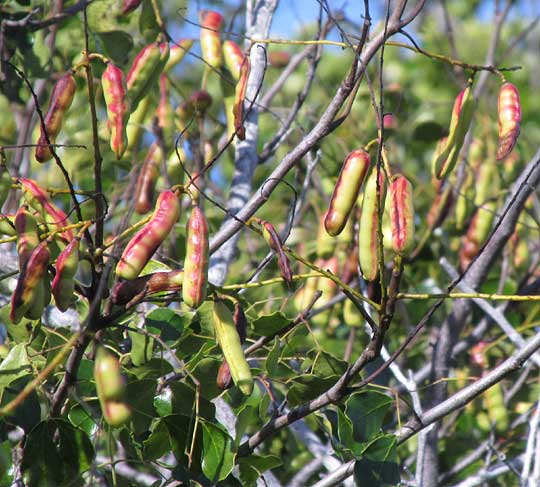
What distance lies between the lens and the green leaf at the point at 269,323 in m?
1.36

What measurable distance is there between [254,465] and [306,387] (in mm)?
135

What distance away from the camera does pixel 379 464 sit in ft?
4.09

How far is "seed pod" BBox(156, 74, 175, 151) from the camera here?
1893 mm

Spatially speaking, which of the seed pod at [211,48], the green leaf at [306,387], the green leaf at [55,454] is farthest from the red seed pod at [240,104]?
the green leaf at [55,454]

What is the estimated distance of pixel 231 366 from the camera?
3.68 ft

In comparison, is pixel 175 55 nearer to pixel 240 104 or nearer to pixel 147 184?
pixel 147 184

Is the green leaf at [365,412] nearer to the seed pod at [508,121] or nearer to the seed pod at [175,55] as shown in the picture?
the seed pod at [508,121]

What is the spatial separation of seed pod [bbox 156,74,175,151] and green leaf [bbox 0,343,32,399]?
2.35 feet

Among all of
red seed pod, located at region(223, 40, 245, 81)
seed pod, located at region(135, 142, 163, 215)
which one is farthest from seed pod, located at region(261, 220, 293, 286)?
seed pod, located at region(135, 142, 163, 215)

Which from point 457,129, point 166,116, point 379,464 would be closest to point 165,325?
point 379,464

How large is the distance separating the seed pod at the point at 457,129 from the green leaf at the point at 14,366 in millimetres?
637

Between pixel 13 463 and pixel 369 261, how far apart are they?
1.82ft

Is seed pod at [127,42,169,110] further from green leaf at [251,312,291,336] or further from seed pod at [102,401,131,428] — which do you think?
seed pod at [102,401,131,428]

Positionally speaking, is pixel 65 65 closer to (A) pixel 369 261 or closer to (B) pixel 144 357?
(B) pixel 144 357
